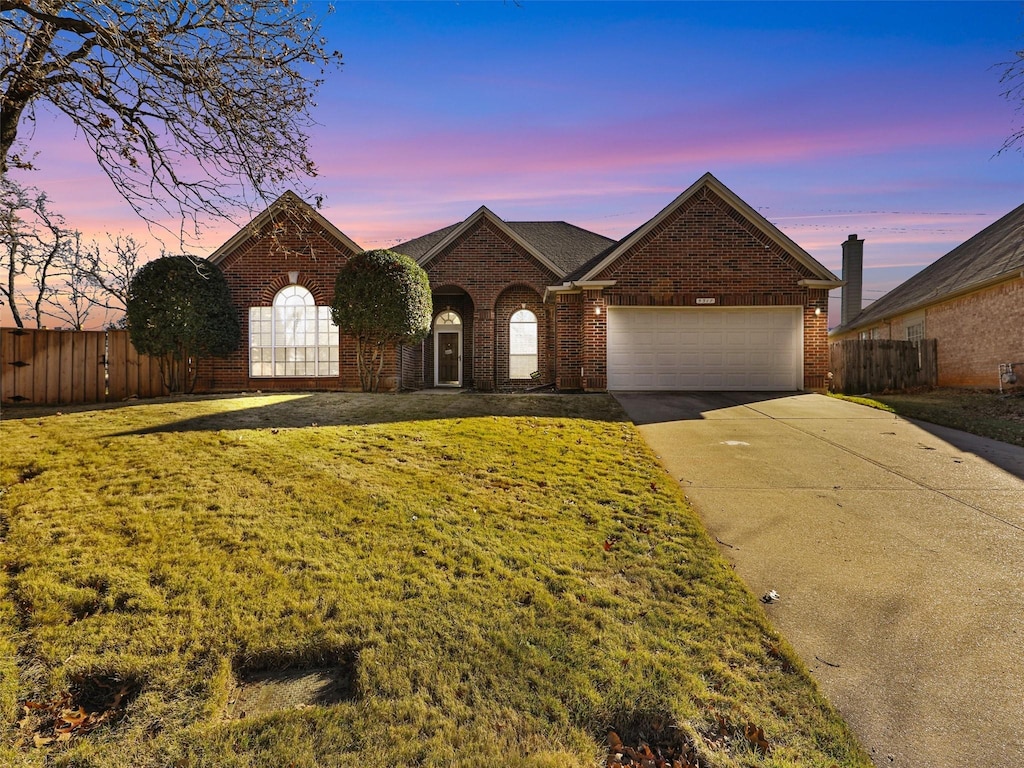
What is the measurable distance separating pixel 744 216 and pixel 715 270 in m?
1.74

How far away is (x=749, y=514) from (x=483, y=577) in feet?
10.3

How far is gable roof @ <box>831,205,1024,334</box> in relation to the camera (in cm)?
1533

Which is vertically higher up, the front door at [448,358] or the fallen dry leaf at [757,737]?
the front door at [448,358]

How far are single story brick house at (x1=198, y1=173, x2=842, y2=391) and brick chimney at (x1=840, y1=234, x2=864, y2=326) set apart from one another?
1877 centimetres

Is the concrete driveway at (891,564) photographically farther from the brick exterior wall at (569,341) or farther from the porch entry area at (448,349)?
the porch entry area at (448,349)

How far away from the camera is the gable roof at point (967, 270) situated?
15.3 meters

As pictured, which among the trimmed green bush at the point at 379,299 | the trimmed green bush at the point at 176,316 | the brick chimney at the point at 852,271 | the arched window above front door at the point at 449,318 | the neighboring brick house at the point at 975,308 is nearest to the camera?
the trimmed green bush at the point at 176,316

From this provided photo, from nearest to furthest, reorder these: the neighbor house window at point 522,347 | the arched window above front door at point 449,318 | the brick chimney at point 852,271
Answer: the neighbor house window at point 522,347, the arched window above front door at point 449,318, the brick chimney at point 852,271

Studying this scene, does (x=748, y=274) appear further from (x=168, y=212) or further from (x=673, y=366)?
(x=168, y=212)

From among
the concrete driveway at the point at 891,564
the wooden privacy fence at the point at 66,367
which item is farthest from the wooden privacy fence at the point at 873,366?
the wooden privacy fence at the point at 66,367

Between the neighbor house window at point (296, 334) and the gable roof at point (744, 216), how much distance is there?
26.2 ft

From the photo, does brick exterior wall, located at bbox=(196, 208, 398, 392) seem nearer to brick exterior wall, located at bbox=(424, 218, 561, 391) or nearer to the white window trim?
brick exterior wall, located at bbox=(424, 218, 561, 391)

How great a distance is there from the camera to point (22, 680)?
3.16 metres

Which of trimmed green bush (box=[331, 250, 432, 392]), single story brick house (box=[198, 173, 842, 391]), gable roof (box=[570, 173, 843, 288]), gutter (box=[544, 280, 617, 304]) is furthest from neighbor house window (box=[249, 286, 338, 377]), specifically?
gable roof (box=[570, 173, 843, 288])
